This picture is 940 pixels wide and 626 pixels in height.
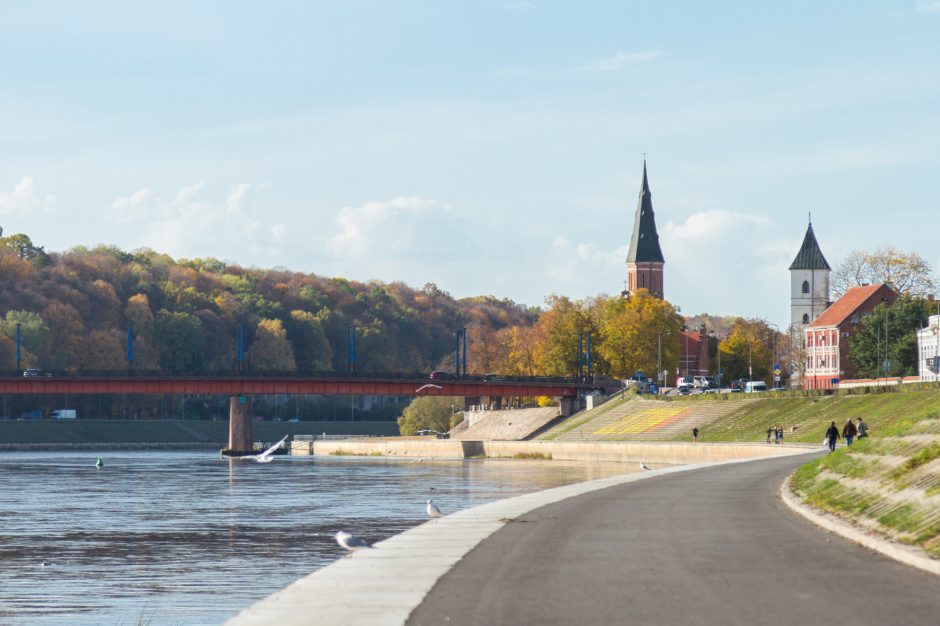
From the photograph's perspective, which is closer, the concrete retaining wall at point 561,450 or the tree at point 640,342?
the concrete retaining wall at point 561,450

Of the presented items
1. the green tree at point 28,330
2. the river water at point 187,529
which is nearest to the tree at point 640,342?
the green tree at point 28,330

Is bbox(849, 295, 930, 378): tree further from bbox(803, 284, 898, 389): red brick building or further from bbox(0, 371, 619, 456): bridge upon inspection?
bbox(0, 371, 619, 456): bridge

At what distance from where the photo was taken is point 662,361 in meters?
166

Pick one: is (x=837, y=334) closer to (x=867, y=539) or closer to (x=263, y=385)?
(x=263, y=385)

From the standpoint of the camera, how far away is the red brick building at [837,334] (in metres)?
172

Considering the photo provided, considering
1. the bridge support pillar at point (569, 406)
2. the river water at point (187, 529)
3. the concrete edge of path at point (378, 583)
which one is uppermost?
the bridge support pillar at point (569, 406)

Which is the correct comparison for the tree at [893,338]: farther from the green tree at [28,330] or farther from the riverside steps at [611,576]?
the riverside steps at [611,576]

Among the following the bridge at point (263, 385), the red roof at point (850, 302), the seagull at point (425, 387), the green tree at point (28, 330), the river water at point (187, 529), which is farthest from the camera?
the green tree at point (28, 330)

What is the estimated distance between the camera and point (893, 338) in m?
158

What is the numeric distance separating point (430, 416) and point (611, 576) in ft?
558

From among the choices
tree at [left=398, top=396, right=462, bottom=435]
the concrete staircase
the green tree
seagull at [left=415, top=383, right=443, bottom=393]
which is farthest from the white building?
the green tree

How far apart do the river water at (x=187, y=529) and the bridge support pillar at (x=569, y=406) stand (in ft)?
187

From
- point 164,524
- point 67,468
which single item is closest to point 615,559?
point 164,524

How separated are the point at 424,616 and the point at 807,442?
7417 cm
